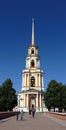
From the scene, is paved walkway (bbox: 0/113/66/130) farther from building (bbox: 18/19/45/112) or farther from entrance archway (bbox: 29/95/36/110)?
entrance archway (bbox: 29/95/36/110)

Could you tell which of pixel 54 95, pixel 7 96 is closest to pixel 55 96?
pixel 54 95

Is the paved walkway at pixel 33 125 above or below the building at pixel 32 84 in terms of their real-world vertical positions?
below

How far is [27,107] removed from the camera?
359ft

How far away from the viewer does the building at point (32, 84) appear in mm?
109812

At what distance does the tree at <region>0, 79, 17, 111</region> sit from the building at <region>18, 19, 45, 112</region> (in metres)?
26.6

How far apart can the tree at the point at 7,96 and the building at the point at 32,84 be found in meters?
26.6

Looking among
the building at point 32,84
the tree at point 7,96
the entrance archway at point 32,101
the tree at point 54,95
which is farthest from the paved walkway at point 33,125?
the entrance archway at point 32,101

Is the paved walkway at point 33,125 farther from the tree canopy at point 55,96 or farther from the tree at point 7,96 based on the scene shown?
the tree canopy at point 55,96

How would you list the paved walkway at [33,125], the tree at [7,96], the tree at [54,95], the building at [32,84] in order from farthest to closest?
the building at [32,84], the tree at [54,95], the tree at [7,96], the paved walkway at [33,125]

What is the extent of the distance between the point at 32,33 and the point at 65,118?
3644 inches

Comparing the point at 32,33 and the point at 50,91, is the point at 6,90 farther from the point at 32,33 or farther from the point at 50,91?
the point at 32,33

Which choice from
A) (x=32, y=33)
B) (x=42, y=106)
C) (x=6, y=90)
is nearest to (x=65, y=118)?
(x=6, y=90)

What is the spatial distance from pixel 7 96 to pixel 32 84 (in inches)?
1264

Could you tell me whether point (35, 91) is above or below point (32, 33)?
below
